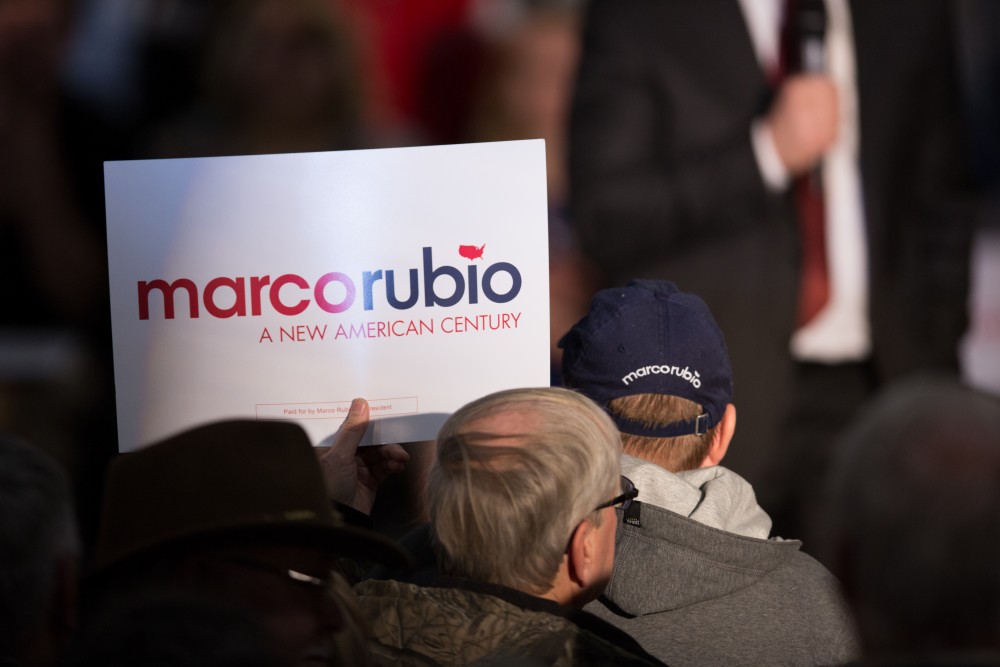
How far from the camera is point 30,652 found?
4.74ft

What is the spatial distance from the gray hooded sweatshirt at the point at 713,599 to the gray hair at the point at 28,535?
924mm

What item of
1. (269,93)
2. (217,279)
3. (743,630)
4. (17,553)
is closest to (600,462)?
(743,630)

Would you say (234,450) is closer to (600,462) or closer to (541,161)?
(600,462)

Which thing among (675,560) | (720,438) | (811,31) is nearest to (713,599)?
(675,560)

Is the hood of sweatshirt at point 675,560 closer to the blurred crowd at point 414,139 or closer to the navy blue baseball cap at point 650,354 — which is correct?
the blurred crowd at point 414,139

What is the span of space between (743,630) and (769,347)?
257 cm

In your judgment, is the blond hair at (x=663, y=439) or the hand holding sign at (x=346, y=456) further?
the hand holding sign at (x=346, y=456)

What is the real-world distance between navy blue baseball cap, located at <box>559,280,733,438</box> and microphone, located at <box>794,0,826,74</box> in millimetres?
2192

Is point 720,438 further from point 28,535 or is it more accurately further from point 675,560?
point 28,535

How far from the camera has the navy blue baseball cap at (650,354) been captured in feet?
7.86

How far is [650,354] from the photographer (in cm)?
243

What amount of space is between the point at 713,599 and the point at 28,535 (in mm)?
1111

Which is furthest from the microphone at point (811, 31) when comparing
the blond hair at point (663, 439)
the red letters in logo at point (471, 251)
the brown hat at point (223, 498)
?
the brown hat at point (223, 498)

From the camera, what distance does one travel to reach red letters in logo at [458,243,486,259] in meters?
2.58
